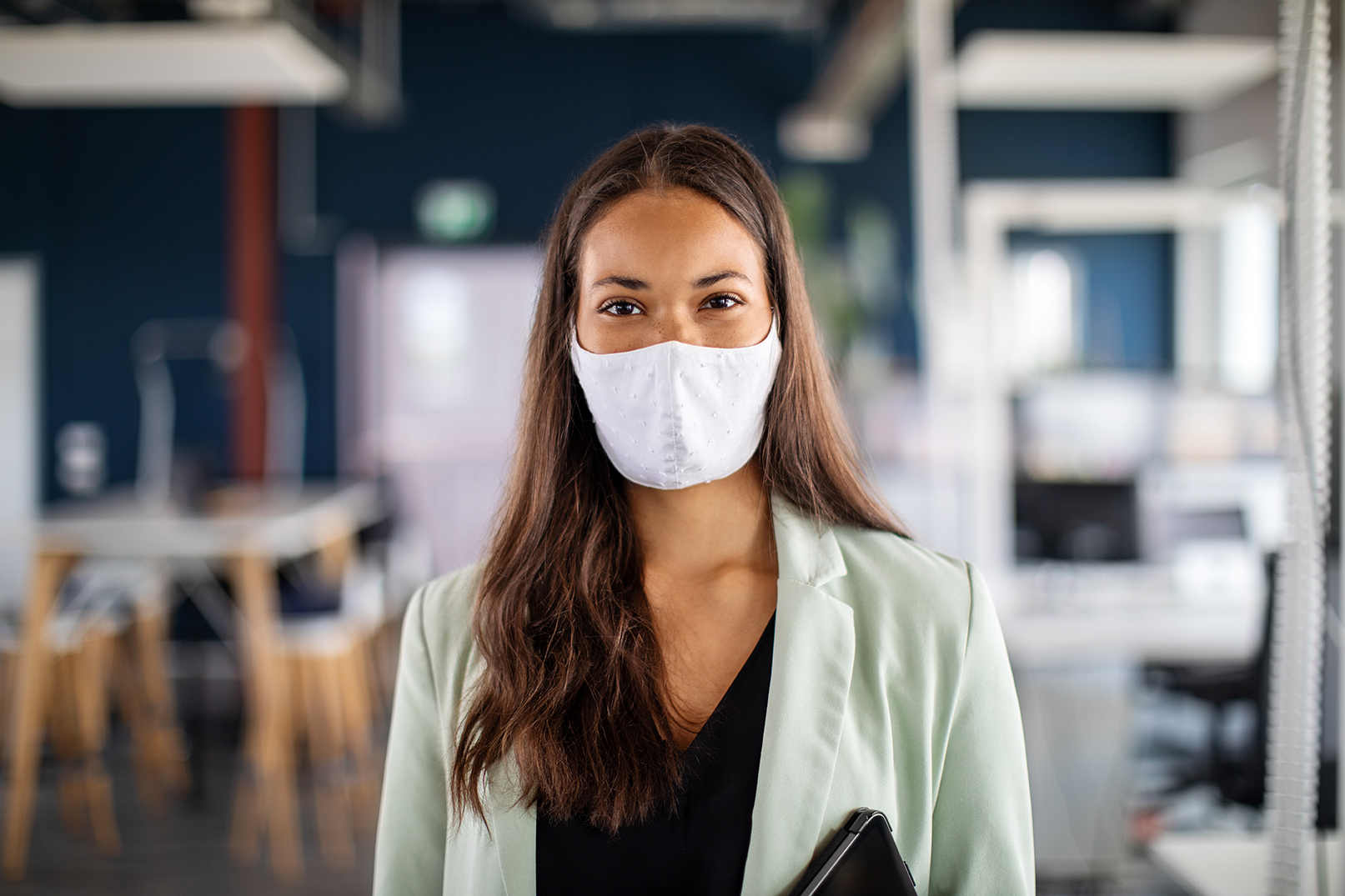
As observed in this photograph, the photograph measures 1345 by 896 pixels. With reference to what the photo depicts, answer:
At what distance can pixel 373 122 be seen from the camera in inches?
256

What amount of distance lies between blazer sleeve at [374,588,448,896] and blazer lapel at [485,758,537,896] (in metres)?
0.10

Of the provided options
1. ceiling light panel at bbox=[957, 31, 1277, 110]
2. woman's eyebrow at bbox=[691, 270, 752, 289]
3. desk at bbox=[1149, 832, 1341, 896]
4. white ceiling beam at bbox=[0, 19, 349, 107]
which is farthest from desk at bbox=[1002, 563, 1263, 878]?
white ceiling beam at bbox=[0, 19, 349, 107]

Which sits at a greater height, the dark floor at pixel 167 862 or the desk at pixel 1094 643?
the desk at pixel 1094 643

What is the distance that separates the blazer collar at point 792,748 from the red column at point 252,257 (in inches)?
A: 235

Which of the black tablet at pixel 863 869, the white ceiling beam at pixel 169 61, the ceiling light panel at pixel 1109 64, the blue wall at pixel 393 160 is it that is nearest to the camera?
the black tablet at pixel 863 869

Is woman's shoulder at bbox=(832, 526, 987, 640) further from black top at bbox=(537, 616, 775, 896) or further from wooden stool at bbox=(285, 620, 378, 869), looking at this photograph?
wooden stool at bbox=(285, 620, 378, 869)

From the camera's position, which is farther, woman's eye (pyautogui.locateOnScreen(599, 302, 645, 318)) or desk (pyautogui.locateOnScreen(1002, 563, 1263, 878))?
desk (pyautogui.locateOnScreen(1002, 563, 1263, 878))

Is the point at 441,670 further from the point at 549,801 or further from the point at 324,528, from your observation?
the point at 324,528

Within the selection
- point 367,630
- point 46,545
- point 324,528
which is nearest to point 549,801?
point 46,545

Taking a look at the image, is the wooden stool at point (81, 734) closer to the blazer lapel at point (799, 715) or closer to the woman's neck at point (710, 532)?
the woman's neck at point (710, 532)

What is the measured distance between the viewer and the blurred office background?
4555mm

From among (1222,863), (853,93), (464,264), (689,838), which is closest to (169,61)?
(464,264)

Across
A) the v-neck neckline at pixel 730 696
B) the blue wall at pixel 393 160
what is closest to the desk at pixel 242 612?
the v-neck neckline at pixel 730 696

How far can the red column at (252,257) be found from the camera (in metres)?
6.46
